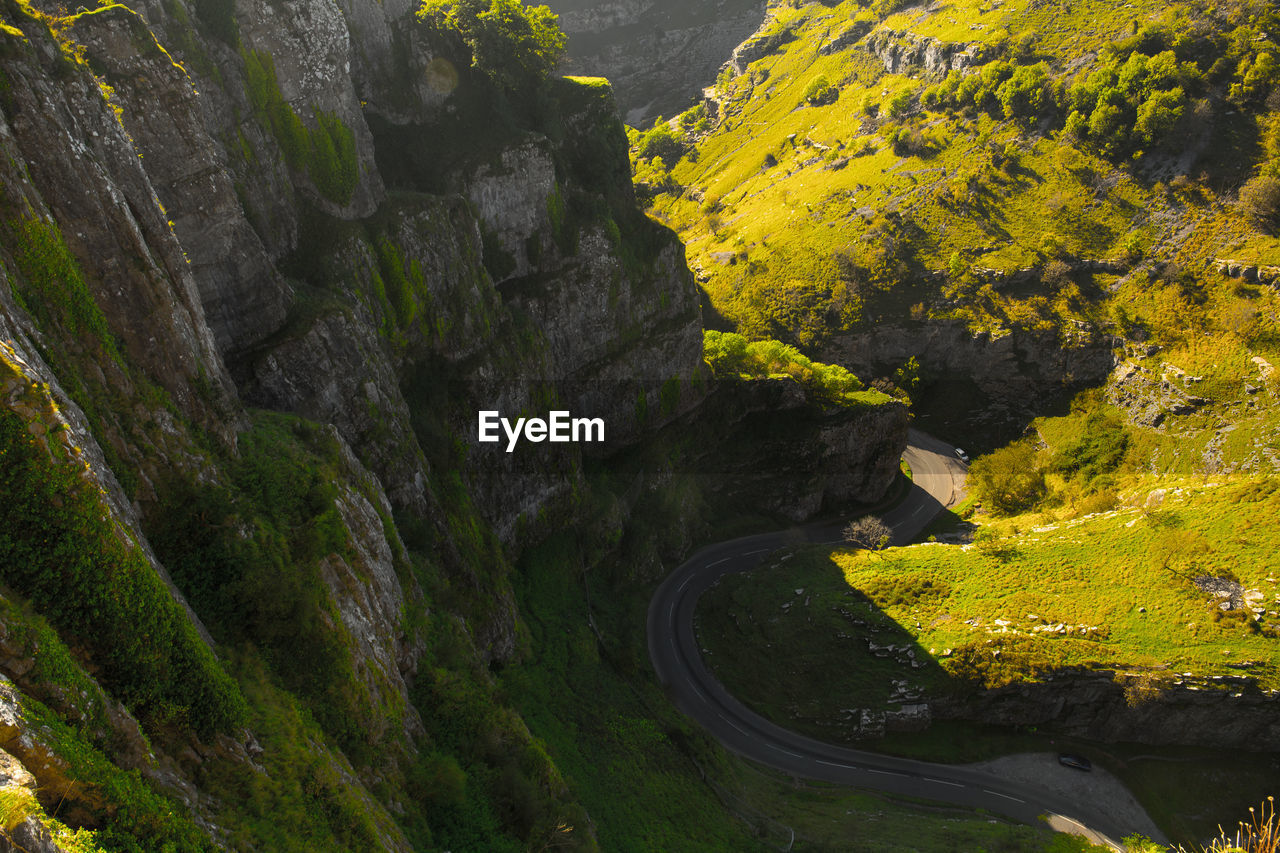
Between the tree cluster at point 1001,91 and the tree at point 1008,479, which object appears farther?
the tree cluster at point 1001,91

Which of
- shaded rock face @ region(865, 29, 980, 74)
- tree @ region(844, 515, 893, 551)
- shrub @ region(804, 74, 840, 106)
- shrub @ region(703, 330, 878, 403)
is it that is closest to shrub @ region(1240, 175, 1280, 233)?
shaded rock face @ region(865, 29, 980, 74)

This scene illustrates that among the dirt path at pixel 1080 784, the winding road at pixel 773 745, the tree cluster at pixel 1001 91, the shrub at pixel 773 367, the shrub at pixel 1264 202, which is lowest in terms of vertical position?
the dirt path at pixel 1080 784

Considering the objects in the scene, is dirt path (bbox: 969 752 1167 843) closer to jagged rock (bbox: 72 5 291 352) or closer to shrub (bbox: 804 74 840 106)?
jagged rock (bbox: 72 5 291 352)

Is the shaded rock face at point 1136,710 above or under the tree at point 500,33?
under

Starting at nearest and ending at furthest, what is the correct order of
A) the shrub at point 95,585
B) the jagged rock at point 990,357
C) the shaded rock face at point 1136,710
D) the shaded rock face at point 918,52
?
the shrub at point 95,585
the shaded rock face at point 1136,710
the jagged rock at point 990,357
the shaded rock face at point 918,52

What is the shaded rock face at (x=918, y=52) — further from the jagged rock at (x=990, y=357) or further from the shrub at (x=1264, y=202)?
the jagged rock at (x=990, y=357)

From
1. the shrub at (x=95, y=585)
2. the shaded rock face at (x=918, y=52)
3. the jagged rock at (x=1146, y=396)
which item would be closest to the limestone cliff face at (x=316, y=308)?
the shrub at (x=95, y=585)

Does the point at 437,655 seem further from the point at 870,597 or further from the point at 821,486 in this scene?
the point at 821,486
